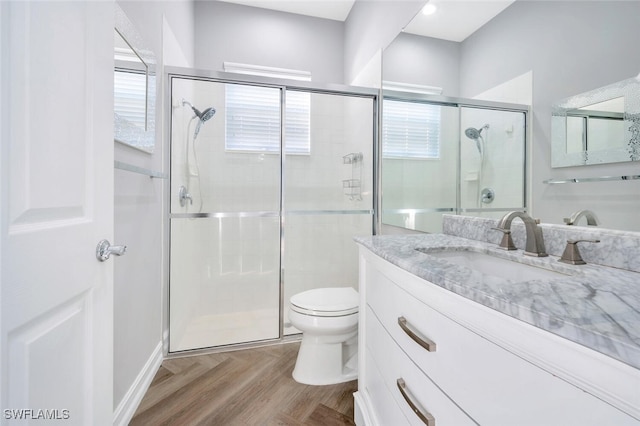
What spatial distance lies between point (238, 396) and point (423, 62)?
2.17 meters

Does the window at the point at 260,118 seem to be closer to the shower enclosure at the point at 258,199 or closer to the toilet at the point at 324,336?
the shower enclosure at the point at 258,199

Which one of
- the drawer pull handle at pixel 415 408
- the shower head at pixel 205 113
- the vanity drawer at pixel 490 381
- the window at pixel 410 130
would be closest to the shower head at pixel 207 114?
the shower head at pixel 205 113

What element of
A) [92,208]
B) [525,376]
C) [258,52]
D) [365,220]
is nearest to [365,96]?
[365,220]

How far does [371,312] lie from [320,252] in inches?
51.0

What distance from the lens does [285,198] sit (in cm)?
227

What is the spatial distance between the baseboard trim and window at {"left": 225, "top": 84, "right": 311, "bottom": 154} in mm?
1503

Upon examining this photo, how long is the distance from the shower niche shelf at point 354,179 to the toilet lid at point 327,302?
2.83 ft

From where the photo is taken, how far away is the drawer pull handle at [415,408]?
72 cm

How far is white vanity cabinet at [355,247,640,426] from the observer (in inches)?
14.9

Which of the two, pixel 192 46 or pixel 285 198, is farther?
pixel 192 46

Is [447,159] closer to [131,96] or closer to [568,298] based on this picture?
[568,298]

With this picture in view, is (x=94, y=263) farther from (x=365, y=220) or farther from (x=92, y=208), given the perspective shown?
(x=365, y=220)

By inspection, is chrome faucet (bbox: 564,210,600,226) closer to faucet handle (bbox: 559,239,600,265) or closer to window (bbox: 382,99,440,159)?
faucet handle (bbox: 559,239,600,265)

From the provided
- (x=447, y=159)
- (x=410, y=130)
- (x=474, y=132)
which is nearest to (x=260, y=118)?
(x=410, y=130)
